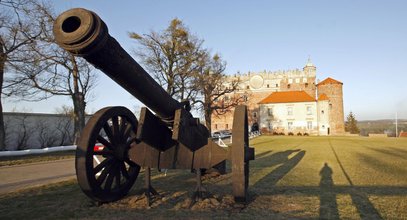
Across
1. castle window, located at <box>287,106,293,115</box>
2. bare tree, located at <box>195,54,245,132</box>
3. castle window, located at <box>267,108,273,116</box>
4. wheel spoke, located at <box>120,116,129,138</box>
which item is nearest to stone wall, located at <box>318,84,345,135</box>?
castle window, located at <box>287,106,293,115</box>

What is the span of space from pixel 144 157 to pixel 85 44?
307 cm

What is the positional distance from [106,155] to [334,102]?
203 ft

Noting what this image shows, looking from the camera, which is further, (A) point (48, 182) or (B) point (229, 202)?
(A) point (48, 182)

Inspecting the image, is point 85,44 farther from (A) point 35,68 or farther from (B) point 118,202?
(A) point 35,68

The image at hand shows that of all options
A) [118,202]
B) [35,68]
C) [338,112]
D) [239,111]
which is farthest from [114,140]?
[338,112]

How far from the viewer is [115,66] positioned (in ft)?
12.9

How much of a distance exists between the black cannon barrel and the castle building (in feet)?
166

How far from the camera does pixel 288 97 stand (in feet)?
205

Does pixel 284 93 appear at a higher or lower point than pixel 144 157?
higher

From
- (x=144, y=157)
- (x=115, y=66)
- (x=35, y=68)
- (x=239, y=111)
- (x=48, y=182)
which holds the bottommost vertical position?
(x=48, y=182)

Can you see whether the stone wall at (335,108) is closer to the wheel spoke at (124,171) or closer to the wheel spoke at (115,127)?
the wheel spoke at (124,171)

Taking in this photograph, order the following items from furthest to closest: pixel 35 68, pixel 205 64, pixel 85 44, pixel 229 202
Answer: pixel 205 64
pixel 35 68
pixel 229 202
pixel 85 44

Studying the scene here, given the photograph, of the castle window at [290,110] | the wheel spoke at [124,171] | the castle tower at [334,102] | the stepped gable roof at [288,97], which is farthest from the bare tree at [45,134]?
the castle tower at [334,102]

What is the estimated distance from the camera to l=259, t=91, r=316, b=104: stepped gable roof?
60.6 meters
